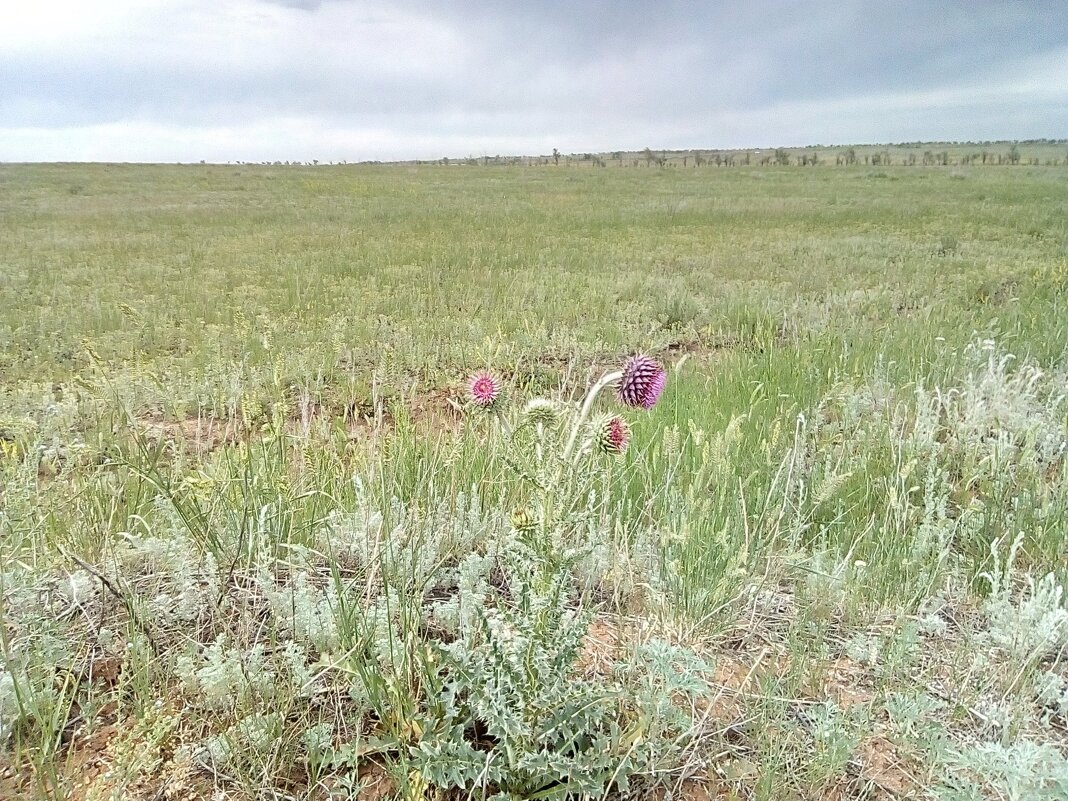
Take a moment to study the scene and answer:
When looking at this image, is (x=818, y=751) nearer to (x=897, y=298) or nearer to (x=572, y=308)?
(x=572, y=308)

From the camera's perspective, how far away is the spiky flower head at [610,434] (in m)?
1.48

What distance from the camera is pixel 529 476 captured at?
1387 millimetres

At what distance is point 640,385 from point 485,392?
44cm

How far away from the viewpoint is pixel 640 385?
1.77 metres

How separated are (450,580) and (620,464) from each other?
1.00 m

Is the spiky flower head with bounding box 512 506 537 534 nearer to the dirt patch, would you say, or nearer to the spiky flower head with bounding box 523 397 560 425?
the spiky flower head with bounding box 523 397 560 425

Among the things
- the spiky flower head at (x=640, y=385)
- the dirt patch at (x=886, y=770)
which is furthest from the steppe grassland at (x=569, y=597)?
the spiky flower head at (x=640, y=385)

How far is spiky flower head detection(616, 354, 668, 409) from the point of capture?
1.76 meters

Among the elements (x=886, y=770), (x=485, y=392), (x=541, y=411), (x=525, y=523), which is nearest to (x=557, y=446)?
(x=541, y=411)

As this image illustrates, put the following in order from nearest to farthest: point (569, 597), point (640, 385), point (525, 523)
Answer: point (525, 523) < point (640, 385) < point (569, 597)

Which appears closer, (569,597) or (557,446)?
(557,446)

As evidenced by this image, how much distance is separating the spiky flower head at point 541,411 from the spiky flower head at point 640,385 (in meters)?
0.28

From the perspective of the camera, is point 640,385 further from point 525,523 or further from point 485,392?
point 525,523

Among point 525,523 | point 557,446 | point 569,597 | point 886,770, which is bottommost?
point 886,770
